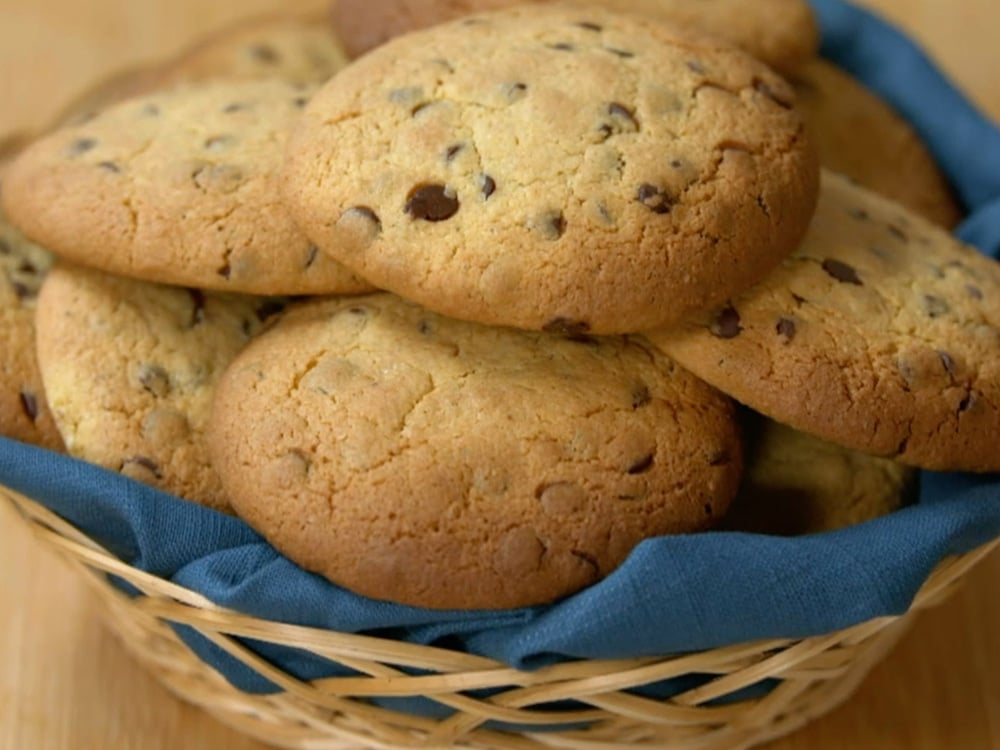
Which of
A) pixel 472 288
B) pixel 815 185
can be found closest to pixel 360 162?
pixel 472 288

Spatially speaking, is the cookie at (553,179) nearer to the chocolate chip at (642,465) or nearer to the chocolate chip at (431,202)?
the chocolate chip at (431,202)

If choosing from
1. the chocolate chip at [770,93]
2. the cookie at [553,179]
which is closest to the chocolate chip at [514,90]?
the cookie at [553,179]

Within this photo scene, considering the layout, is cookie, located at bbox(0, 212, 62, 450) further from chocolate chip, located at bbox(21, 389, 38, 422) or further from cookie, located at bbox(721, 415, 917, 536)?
cookie, located at bbox(721, 415, 917, 536)

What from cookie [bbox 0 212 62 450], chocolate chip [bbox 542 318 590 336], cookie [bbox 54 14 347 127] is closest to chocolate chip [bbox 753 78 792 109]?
chocolate chip [bbox 542 318 590 336]

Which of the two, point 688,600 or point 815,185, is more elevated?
point 815,185

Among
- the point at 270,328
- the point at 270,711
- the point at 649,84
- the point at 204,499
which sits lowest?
the point at 270,711

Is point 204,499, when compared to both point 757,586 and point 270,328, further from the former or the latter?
point 757,586
